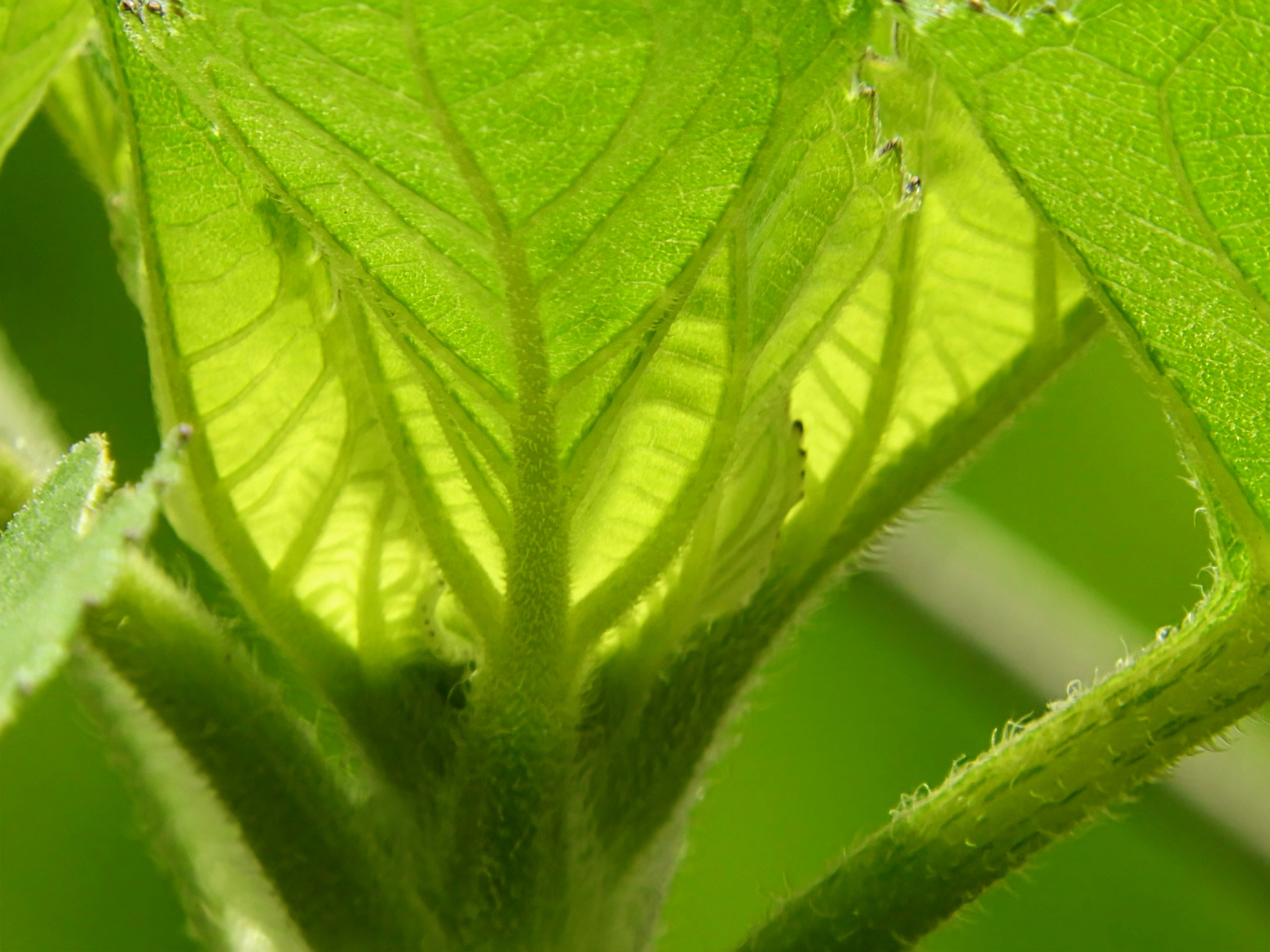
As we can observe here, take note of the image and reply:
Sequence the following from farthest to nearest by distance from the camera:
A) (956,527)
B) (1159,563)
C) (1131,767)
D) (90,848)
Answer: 1. (1159,563)
2. (956,527)
3. (90,848)
4. (1131,767)

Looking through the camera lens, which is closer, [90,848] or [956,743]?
[90,848]

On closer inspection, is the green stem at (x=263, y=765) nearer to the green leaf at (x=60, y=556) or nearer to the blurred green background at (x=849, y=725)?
the green leaf at (x=60, y=556)

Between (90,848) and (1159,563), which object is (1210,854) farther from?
(90,848)

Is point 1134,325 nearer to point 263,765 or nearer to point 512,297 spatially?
point 512,297

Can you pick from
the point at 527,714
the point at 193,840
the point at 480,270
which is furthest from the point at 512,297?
the point at 193,840

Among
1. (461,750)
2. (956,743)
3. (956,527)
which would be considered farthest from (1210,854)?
(461,750)

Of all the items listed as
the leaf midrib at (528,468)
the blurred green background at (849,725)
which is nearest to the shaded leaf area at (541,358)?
the leaf midrib at (528,468)
